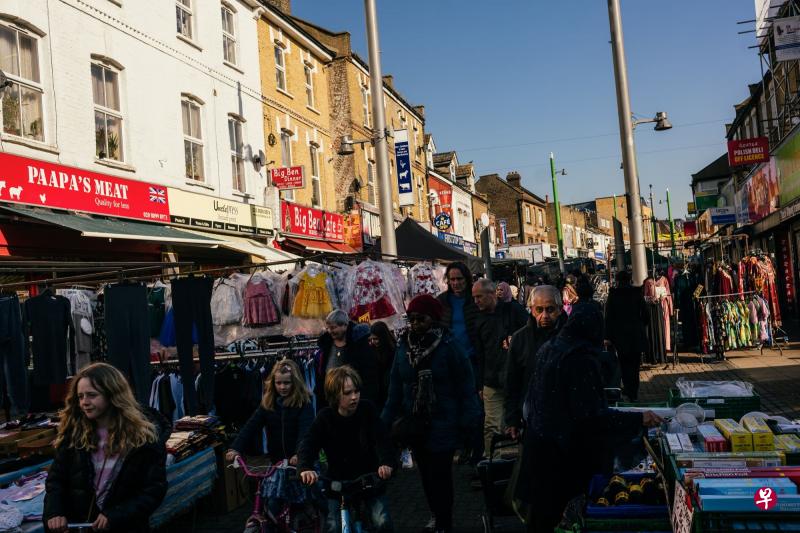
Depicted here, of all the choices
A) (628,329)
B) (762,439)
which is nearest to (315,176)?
(628,329)

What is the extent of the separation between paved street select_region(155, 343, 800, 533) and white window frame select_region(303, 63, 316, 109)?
1499 cm

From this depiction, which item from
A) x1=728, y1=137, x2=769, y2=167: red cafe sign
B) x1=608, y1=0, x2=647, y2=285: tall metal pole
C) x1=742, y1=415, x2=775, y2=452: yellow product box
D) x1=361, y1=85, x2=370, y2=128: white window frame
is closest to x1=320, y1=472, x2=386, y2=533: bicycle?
x1=742, y1=415, x2=775, y2=452: yellow product box

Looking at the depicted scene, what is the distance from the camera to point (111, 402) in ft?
13.7

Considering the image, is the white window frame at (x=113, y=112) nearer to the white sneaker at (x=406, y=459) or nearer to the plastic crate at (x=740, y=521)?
the white sneaker at (x=406, y=459)

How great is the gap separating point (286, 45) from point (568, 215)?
61145mm

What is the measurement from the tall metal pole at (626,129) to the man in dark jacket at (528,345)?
357 inches

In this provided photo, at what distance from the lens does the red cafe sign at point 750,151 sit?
21484 millimetres

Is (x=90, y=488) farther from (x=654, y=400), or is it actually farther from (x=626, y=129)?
(x=626, y=129)

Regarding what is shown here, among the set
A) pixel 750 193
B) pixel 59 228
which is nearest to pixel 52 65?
pixel 59 228

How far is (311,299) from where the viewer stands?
9961mm

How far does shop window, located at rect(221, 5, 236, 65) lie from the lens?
65.4ft

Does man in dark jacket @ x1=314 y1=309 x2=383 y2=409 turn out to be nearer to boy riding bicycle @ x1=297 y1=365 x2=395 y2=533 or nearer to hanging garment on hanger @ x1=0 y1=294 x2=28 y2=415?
boy riding bicycle @ x1=297 y1=365 x2=395 y2=533

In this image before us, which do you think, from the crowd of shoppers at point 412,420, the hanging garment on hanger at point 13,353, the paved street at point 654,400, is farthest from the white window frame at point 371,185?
the crowd of shoppers at point 412,420

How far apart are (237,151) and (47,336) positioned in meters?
12.6
